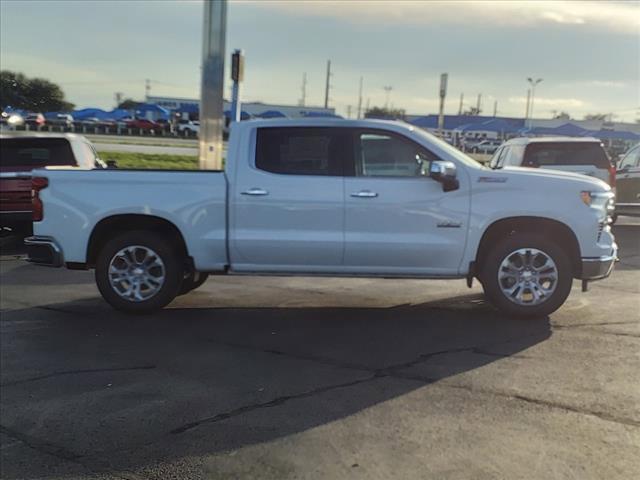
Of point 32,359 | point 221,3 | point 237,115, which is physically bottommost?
point 32,359

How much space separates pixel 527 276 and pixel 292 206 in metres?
2.42

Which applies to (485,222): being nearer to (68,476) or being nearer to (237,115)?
(68,476)

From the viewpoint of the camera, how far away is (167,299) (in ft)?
21.3

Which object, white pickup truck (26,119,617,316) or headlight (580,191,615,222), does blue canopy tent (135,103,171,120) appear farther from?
headlight (580,191,615,222)

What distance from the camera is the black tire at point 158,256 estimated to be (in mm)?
6434

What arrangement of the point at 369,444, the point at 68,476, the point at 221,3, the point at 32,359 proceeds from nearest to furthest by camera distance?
the point at 68,476
the point at 369,444
the point at 32,359
the point at 221,3

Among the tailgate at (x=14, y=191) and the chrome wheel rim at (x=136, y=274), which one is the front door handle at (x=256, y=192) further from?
the tailgate at (x=14, y=191)

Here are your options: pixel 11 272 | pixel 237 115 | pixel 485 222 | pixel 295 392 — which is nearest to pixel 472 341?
pixel 485 222

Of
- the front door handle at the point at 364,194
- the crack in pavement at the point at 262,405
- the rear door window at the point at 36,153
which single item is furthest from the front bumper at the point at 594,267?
the rear door window at the point at 36,153

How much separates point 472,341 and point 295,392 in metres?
1.93

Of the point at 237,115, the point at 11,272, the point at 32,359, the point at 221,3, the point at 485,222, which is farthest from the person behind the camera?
the point at 221,3

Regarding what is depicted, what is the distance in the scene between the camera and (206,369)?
16.2 feet

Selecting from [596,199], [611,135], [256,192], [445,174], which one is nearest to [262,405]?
[256,192]

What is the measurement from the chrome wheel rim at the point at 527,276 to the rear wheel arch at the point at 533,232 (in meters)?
0.24
